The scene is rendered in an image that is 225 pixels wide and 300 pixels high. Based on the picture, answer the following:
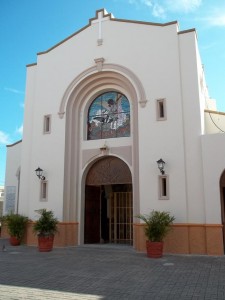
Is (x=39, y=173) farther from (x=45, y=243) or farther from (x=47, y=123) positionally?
(x=45, y=243)

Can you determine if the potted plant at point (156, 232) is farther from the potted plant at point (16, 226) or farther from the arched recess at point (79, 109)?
the potted plant at point (16, 226)

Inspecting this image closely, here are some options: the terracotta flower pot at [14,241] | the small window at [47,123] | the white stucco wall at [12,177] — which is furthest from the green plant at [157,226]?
the white stucco wall at [12,177]

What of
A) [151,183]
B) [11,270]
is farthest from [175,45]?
[11,270]

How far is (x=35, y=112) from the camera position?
15992 millimetres

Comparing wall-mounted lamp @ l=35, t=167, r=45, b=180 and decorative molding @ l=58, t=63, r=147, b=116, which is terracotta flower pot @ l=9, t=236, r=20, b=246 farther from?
decorative molding @ l=58, t=63, r=147, b=116

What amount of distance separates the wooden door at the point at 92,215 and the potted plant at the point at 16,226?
293 centimetres

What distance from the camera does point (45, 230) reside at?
13.0 metres

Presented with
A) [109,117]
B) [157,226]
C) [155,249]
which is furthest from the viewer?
[109,117]

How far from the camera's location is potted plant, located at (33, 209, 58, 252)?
41.9ft

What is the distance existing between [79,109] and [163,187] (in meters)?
6.04

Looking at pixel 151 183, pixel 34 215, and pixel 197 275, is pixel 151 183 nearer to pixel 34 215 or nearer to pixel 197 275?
pixel 197 275

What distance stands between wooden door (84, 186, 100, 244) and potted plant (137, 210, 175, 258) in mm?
4410

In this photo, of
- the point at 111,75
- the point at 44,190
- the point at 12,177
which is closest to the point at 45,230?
the point at 44,190

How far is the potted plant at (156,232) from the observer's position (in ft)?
36.2
